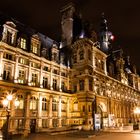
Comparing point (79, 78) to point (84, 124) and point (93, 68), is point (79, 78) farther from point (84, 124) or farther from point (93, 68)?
point (84, 124)

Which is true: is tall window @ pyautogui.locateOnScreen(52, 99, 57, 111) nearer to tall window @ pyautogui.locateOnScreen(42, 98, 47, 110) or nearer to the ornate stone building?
the ornate stone building

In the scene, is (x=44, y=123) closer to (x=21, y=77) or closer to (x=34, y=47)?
(x=21, y=77)

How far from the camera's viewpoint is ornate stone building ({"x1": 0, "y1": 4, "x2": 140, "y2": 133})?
108 ft

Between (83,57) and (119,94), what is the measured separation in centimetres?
2264

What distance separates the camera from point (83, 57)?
46.4m

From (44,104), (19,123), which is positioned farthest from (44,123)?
(19,123)

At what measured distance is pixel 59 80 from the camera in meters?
43.2

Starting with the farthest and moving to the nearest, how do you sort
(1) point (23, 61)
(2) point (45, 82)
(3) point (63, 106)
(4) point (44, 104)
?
1. (3) point (63, 106)
2. (2) point (45, 82)
3. (4) point (44, 104)
4. (1) point (23, 61)

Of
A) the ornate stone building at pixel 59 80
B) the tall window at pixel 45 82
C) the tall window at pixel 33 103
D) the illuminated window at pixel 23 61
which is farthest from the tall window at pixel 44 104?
the illuminated window at pixel 23 61

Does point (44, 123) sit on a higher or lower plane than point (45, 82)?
lower

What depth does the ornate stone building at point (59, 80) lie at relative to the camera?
108ft

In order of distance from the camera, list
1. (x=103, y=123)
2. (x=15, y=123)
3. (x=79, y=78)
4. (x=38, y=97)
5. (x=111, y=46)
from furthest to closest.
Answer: (x=111, y=46) < (x=103, y=123) < (x=79, y=78) < (x=38, y=97) < (x=15, y=123)

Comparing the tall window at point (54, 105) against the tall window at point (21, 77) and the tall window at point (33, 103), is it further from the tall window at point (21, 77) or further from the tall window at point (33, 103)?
the tall window at point (21, 77)

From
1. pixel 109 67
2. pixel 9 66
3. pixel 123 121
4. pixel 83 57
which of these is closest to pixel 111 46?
pixel 109 67
